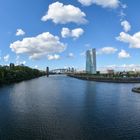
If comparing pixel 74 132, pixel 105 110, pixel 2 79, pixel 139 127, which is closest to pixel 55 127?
pixel 74 132

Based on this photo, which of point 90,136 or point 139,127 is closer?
point 90,136

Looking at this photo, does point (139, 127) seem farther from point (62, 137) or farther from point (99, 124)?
point (62, 137)

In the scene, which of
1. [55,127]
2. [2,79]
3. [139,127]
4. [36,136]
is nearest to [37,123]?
[55,127]

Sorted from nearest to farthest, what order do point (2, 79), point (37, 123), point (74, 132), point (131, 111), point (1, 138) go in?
point (1, 138), point (74, 132), point (37, 123), point (131, 111), point (2, 79)

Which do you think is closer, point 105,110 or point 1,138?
point 1,138

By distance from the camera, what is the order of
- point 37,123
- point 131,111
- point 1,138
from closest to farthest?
point 1,138 < point 37,123 < point 131,111

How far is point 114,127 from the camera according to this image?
38.5 meters

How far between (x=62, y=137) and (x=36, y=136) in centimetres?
330

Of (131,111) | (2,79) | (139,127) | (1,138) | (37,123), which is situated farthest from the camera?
(2,79)

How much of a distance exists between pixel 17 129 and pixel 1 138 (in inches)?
159

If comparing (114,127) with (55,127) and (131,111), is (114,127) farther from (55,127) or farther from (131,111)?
(131,111)

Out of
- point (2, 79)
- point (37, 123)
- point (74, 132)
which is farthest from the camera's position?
point (2, 79)

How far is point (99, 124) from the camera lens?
40.3 m

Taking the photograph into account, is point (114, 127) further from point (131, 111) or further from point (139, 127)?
point (131, 111)
